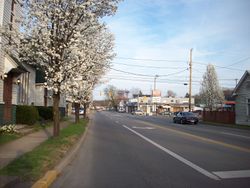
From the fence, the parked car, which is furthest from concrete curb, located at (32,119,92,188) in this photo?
the fence

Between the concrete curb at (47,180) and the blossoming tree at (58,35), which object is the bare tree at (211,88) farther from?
the concrete curb at (47,180)

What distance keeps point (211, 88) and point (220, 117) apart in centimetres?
1541

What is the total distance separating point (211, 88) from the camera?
210 feet

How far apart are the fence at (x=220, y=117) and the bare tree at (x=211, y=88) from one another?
35.3ft

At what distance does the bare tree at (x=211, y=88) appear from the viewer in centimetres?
6419

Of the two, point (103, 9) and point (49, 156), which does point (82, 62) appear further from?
point (49, 156)

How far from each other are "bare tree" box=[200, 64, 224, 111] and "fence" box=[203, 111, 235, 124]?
10746mm

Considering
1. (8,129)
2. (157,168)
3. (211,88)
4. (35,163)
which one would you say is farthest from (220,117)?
(35,163)

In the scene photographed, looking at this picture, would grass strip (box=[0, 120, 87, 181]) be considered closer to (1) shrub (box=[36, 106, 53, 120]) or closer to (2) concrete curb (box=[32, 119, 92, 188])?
(2) concrete curb (box=[32, 119, 92, 188])

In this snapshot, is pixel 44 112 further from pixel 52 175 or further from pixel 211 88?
pixel 211 88

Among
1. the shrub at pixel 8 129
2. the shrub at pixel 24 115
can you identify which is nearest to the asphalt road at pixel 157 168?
the shrub at pixel 8 129

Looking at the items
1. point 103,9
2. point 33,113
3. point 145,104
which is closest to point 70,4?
point 103,9

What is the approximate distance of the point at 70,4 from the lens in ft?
47.8

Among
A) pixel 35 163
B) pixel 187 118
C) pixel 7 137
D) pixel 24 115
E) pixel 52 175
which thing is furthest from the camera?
pixel 187 118
